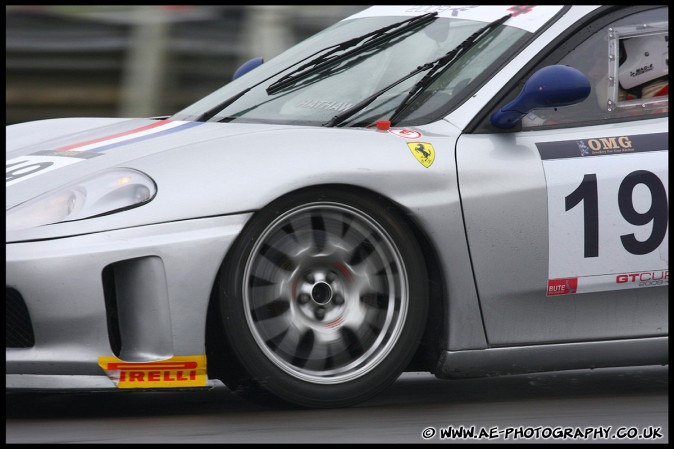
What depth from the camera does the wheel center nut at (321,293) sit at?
4.00 m

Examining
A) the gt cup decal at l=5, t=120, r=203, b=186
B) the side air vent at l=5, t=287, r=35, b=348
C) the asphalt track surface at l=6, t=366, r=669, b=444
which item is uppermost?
the gt cup decal at l=5, t=120, r=203, b=186

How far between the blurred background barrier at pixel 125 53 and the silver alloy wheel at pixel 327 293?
530 centimetres

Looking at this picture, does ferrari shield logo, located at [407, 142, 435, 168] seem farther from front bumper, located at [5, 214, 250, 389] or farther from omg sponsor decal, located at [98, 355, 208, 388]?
omg sponsor decal, located at [98, 355, 208, 388]

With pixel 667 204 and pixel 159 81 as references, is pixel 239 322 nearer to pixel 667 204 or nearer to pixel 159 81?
pixel 667 204

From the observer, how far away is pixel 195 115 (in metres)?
5.10

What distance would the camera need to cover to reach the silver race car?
376 centimetres

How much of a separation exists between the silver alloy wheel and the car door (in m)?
0.31

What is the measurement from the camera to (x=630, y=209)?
4227 millimetres

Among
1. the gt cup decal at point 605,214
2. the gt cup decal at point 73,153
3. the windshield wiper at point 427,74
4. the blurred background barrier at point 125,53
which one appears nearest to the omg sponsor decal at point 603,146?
the gt cup decal at point 605,214

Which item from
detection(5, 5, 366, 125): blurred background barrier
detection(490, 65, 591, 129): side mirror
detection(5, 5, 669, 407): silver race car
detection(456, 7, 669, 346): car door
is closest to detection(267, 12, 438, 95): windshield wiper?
detection(5, 5, 669, 407): silver race car

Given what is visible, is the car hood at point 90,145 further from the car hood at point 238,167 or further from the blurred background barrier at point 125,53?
the blurred background barrier at point 125,53

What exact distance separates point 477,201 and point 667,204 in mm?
692

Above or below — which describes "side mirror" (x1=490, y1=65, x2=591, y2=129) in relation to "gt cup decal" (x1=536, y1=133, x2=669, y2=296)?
above

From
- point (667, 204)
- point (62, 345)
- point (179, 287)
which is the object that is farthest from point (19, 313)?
point (667, 204)
